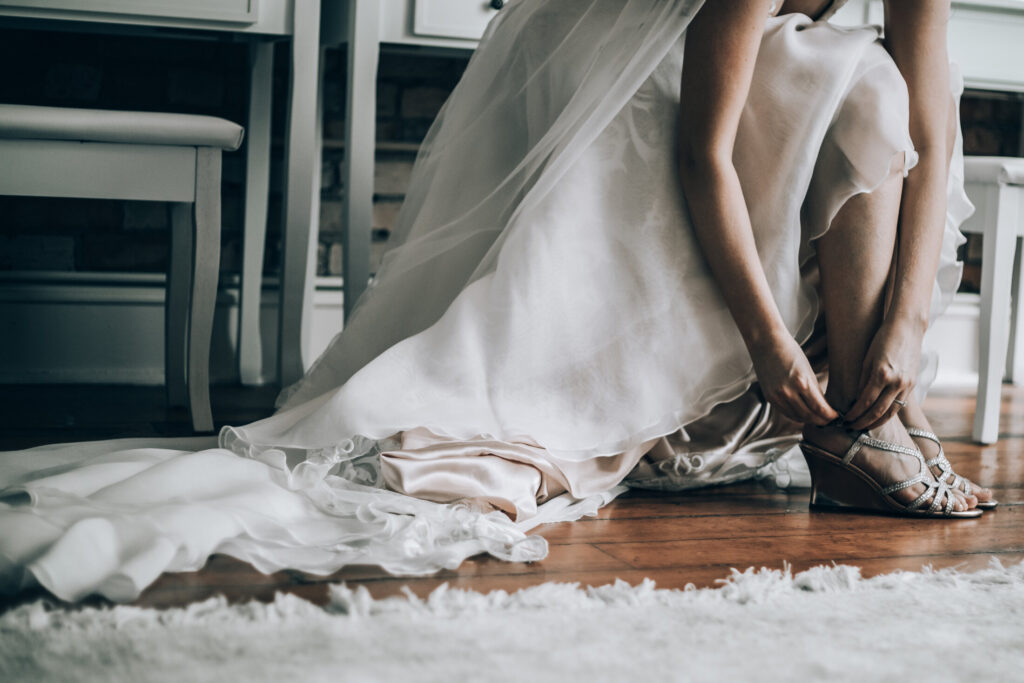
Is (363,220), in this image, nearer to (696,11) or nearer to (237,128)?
(237,128)

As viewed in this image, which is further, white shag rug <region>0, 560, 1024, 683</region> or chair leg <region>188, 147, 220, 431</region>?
chair leg <region>188, 147, 220, 431</region>

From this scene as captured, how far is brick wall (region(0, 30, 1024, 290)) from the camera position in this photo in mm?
1867

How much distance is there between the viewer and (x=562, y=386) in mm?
1057

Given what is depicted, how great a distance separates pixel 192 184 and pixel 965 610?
106cm

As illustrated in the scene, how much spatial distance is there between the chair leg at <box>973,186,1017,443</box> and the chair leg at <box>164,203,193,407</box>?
4.09 ft

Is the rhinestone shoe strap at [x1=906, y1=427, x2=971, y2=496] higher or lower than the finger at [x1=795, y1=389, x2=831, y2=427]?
lower

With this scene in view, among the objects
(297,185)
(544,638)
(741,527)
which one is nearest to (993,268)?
→ (741,527)

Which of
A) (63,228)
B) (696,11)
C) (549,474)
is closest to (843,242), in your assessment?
(696,11)

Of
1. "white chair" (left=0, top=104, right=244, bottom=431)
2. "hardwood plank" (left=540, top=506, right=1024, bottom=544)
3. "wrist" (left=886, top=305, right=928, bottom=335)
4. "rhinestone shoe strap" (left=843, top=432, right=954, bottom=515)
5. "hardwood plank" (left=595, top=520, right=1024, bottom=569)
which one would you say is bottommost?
"hardwood plank" (left=540, top=506, right=1024, bottom=544)

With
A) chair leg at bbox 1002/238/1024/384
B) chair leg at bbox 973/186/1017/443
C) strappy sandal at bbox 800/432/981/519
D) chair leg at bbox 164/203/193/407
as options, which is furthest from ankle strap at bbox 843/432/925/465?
chair leg at bbox 1002/238/1024/384

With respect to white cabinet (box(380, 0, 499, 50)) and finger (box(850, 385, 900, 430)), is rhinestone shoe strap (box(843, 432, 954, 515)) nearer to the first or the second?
finger (box(850, 385, 900, 430))

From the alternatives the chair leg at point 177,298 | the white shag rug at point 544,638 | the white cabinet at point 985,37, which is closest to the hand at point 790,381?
the white shag rug at point 544,638

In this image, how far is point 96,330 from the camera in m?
1.85

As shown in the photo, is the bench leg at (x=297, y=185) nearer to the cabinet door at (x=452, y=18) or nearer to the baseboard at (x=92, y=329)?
the cabinet door at (x=452, y=18)
